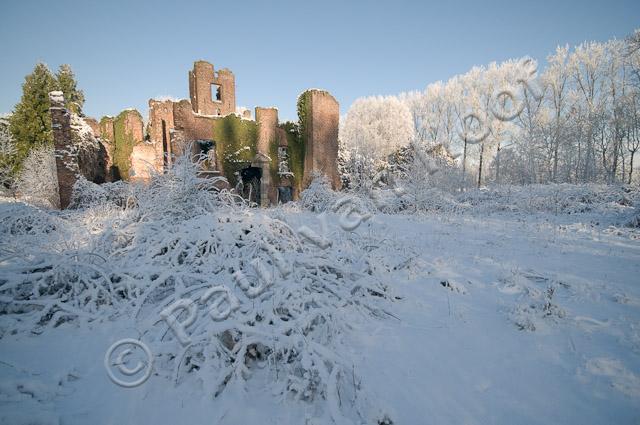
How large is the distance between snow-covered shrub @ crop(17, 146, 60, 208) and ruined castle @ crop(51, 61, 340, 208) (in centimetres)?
349

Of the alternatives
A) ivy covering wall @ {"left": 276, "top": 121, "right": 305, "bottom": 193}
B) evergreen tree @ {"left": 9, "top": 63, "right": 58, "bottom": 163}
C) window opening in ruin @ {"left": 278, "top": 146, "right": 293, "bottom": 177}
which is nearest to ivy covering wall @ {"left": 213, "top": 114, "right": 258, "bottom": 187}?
window opening in ruin @ {"left": 278, "top": 146, "right": 293, "bottom": 177}

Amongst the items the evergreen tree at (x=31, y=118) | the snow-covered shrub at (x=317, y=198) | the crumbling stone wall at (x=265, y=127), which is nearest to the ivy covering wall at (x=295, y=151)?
the crumbling stone wall at (x=265, y=127)

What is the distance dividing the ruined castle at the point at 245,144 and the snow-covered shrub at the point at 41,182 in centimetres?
349

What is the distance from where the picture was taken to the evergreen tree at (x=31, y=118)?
23.7 metres

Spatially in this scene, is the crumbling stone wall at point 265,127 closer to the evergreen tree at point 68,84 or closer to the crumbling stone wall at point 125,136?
the crumbling stone wall at point 125,136

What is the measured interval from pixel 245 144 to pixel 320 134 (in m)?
4.63

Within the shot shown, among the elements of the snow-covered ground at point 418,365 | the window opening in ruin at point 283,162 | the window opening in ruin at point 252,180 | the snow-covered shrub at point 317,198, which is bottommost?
the snow-covered ground at point 418,365

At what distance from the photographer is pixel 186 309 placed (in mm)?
2836

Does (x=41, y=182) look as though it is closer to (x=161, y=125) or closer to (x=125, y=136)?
(x=125, y=136)

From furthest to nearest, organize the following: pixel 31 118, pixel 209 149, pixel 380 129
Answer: pixel 380 129, pixel 31 118, pixel 209 149

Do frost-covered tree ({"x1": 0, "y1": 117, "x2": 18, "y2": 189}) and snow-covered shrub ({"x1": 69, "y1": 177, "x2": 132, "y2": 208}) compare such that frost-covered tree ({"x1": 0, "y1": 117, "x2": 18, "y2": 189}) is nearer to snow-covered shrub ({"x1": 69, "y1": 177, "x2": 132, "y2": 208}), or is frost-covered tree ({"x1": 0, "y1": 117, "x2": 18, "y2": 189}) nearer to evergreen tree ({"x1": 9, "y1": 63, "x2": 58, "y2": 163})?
evergreen tree ({"x1": 9, "y1": 63, "x2": 58, "y2": 163})

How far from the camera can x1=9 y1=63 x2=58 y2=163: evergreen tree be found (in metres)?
23.7

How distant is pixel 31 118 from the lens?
79.0 ft

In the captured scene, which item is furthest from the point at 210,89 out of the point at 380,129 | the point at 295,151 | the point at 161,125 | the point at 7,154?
the point at 380,129
